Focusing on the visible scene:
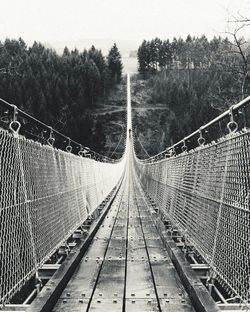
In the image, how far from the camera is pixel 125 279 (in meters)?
3.70

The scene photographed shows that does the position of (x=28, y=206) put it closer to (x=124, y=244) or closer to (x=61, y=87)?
(x=124, y=244)

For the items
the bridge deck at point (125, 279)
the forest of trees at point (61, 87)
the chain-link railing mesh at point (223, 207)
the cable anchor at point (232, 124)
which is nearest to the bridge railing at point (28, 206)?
the bridge deck at point (125, 279)

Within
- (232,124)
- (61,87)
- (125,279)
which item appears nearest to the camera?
(232,124)

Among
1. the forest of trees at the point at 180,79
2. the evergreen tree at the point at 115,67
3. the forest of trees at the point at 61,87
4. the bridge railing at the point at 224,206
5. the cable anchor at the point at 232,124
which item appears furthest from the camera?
the evergreen tree at the point at 115,67

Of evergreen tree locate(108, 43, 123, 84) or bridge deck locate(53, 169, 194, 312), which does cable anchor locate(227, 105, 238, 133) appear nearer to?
bridge deck locate(53, 169, 194, 312)

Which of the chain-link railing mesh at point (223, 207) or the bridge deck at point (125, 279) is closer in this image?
the chain-link railing mesh at point (223, 207)

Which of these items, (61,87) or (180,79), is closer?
(61,87)

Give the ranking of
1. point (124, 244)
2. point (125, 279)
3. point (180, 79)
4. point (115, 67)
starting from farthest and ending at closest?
point (115, 67)
point (180, 79)
point (124, 244)
point (125, 279)

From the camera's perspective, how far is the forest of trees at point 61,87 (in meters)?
55.5

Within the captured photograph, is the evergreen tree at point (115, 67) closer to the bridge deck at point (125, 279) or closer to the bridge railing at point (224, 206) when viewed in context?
the bridge deck at point (125, 279)

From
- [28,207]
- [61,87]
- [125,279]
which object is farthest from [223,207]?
[61,87]

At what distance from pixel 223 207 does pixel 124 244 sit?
7.82ft

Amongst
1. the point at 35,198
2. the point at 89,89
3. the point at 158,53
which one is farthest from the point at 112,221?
the point at 158,53

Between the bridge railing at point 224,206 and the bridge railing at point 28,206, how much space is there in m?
1.28
